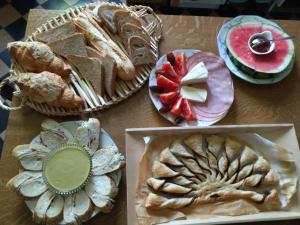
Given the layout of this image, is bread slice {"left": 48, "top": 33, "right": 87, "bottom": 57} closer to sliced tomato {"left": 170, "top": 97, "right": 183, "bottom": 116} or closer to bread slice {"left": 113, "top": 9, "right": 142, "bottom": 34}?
bread slice {"left": 113, "top": 9, "right": 142, "bottom": 34}

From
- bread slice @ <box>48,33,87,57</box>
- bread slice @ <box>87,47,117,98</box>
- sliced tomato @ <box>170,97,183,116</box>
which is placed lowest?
sliced tomato @ <box>170,97,183,116</box>

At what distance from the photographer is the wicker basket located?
1.09 meters

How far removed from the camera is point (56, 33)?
1.18 meters

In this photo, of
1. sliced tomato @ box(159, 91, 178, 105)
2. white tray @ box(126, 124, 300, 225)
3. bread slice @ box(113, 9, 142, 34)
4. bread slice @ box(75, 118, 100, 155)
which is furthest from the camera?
bread slice @ box(113, 9, 142, 34)

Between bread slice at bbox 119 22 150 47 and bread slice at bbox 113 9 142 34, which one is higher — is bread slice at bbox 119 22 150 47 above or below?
below

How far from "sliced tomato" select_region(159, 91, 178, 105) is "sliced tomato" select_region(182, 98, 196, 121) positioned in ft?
A: 0.12

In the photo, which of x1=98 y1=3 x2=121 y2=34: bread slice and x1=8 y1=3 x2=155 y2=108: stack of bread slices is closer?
x1=8 y1=3 x2=155 y2=108: stack of bread slices

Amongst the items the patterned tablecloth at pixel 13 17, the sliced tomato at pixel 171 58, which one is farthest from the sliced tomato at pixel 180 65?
the patterned tablecloth at pixel 13 17

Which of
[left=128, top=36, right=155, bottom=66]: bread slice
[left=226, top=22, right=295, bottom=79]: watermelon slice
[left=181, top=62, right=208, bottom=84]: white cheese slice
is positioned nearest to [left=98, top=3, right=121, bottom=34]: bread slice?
[left=128, top=36, right=155, bottom=66]: bread slice

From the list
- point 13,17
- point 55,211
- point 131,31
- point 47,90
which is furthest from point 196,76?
point 13,17

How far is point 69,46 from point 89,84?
6.4 inches

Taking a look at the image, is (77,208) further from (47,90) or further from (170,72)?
(170,72)

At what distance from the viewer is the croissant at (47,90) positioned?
1045 mm

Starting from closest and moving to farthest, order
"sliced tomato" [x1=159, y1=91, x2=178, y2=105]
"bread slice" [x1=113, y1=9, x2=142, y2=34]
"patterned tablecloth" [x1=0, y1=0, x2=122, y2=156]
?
"sliced tomato" [x1=159, y1=91, x2=178, y2=105], "bread slice" [x1=113, y1=9, x2=142, y2=34], "patterned tablecloth" [x1=0, y1=0, x2=122, y2=156]
